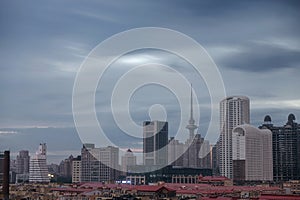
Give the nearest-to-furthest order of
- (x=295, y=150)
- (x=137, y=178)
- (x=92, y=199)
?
1. (x=92, y=199)
2. (x=137, y=178)
3. (x=295, y=150)

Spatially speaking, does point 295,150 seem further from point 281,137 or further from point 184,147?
point 184,147

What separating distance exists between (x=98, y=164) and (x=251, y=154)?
29.8 ft

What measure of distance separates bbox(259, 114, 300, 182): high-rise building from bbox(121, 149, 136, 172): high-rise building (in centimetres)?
860

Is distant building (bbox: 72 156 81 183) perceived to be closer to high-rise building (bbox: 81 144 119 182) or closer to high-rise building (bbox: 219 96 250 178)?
high-rise building (bbox: 81 144 119 182)

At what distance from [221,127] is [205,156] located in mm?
2227

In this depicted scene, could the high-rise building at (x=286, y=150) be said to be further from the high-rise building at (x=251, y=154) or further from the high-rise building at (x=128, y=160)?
the high-rise building at (x=128, y=160)

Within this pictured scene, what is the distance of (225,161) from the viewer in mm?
32875

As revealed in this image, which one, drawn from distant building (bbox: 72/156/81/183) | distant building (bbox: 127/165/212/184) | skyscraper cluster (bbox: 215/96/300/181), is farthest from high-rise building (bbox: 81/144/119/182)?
skyscraper cluster (bbox: 215/96/300/181)

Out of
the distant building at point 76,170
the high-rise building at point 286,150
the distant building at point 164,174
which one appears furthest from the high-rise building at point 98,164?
the high-rise building at point 286,150

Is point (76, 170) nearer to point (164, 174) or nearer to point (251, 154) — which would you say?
point (164, 174)

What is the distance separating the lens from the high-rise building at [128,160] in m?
30.5

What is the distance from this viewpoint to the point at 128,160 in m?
31.0

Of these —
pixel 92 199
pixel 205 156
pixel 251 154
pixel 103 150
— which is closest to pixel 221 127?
pixel 205 156

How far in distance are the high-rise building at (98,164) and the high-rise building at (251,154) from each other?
707 cm
